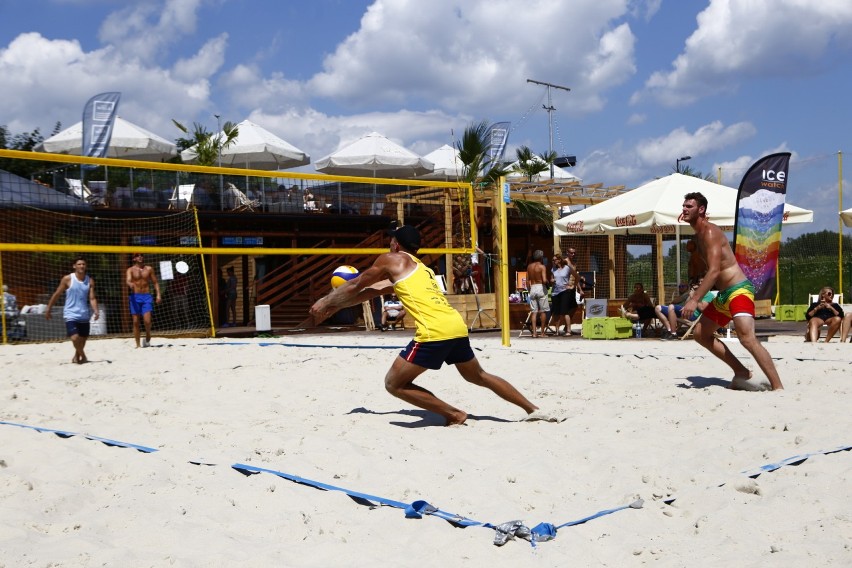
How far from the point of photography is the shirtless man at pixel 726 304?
233 inches

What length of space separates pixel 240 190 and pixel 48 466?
42.3ft

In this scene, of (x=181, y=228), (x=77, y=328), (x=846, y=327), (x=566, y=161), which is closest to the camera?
(x=77, y=328)

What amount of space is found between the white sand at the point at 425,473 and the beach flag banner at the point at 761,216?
362 cm

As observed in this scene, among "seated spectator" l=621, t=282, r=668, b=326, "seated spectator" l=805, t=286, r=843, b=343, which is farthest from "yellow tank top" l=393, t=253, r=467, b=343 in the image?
"seated spectator" l=621, t=282, r=668, b=326

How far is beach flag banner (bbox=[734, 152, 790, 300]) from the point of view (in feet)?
33.8

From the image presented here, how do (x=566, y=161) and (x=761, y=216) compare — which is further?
(x=566, y=161)

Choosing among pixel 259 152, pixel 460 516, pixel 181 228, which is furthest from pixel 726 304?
pixel 259 152

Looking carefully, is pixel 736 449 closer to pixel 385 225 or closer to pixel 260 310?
pixel 260 310

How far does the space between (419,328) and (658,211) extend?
23.3 feet

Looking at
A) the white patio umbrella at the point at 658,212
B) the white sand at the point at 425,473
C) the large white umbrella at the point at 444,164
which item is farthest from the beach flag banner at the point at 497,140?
the white sand at the point at 425,473

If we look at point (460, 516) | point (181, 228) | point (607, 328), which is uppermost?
point (181, 228)

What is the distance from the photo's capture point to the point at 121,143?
17.6m

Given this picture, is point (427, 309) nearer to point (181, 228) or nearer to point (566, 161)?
point (181, 228)

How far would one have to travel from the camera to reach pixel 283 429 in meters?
4.89
